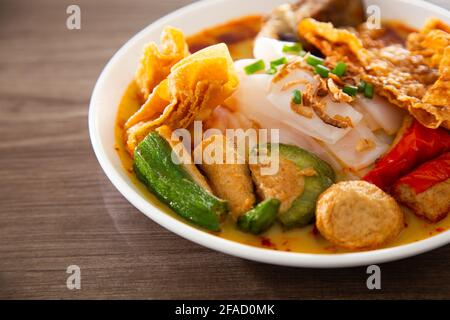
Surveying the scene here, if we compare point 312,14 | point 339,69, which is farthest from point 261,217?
point 312,14

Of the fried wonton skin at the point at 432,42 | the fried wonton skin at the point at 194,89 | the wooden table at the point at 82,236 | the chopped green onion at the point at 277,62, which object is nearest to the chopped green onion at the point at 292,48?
the chopped green onion at the point at 277,62

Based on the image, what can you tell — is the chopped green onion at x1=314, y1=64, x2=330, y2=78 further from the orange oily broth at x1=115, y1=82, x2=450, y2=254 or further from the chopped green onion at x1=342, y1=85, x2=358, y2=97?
the orange oily broth at x1=115, y1=82, x2=450, y2=254

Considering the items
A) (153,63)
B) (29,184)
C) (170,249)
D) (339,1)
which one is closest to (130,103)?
(153,63)

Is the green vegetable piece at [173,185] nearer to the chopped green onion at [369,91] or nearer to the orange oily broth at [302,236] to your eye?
the orange oily broth at [302,236]

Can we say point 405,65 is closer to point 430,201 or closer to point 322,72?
point 322,72

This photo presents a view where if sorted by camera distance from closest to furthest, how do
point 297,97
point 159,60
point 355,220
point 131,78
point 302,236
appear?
point 355,220 → point 302,236 → point 297,97 → point 159,60 → point 131,78

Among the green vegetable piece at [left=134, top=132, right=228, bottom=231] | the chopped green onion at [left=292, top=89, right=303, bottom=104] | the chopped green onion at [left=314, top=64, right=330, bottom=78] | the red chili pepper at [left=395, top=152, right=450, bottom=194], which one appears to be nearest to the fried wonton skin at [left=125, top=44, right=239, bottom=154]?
the green vegetable piece at [left=134, top=132, right=228, bottom=231]
